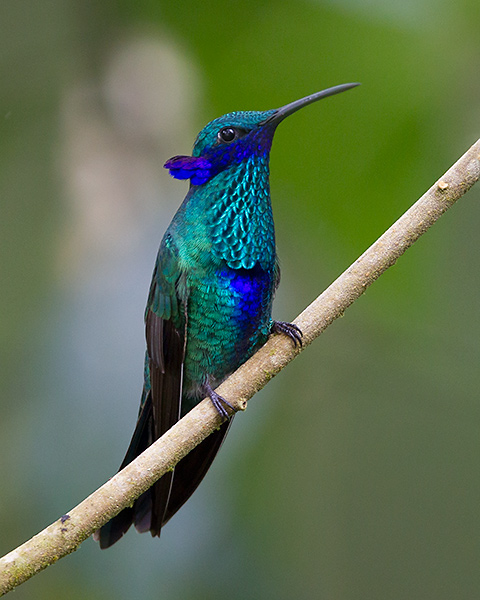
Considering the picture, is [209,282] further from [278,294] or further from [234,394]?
[278,294]

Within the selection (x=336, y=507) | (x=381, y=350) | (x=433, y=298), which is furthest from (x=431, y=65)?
(x=336, y=507)

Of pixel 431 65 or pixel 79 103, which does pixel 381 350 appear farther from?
pixel 79 103

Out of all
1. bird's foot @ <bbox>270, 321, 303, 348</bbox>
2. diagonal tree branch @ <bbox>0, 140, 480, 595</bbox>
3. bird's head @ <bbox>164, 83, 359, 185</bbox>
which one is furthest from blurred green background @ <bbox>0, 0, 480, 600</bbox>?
diagonal tree branch @ <bbox>0, 140, 480, 595</bbox>

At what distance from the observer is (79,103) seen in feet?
11.2

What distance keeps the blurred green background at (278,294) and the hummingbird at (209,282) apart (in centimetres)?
83

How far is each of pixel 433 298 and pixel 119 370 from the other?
4.41 ft

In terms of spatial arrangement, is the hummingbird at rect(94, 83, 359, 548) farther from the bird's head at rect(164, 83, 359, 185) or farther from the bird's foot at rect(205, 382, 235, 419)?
the bird's foot at rect(205, 382, 235, 419)

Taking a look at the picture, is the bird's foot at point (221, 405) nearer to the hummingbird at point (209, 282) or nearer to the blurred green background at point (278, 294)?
the hummingbird at point (209, 282)

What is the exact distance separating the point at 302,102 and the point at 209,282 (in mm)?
563

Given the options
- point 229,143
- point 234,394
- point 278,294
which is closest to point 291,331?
point 234,394

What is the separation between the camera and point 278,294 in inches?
129

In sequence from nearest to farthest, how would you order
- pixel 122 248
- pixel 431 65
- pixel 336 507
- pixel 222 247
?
pixel 222 247, pixel 431 65, pixel 122 248, pixel 336 507

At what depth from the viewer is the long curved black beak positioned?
2043mm

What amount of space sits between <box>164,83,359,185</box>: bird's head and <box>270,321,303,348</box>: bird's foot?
49cm
